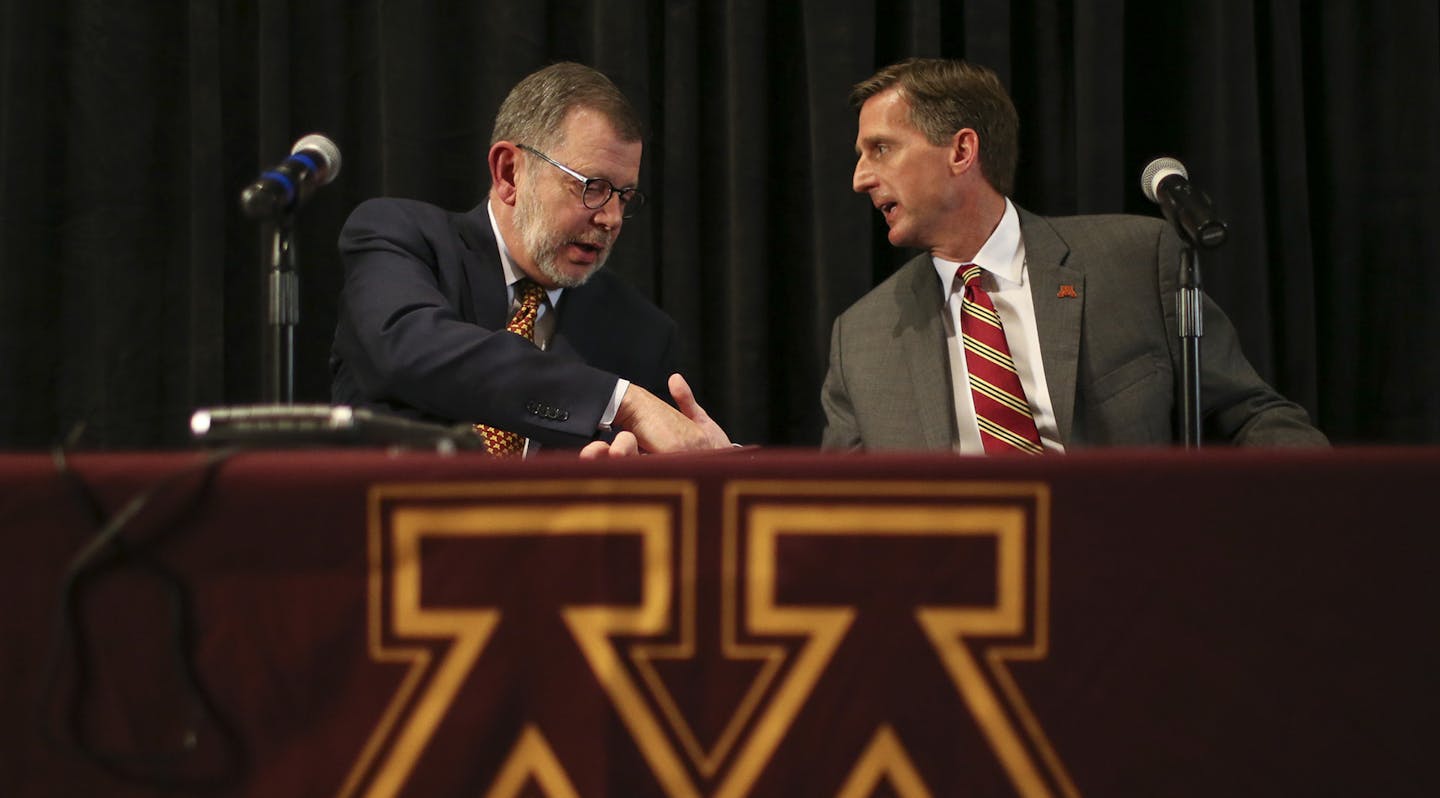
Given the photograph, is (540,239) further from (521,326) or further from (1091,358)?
(1091,358)

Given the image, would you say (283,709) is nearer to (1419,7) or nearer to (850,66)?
(850,66)

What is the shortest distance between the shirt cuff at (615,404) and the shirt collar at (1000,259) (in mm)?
780

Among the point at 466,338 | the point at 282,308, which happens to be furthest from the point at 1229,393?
the point at 282,308

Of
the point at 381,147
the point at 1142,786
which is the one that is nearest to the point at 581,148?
the point at 381,147

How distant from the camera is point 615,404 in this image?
5.96 ft

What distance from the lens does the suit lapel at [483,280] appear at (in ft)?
7.00

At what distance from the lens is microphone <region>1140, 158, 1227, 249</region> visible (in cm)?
149

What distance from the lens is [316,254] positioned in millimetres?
2580

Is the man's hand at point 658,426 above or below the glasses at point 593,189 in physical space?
below

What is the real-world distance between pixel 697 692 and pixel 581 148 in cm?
156

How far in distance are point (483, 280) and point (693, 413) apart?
0.52m

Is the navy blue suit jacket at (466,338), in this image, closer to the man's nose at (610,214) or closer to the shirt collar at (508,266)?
the shirt collar at (508,266)

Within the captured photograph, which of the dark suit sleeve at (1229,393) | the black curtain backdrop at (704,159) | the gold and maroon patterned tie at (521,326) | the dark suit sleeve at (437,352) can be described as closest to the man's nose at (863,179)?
the black curtain backdrop at (704,159)

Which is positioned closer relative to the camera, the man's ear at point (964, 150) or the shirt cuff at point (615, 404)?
the shirt cuff at point (615, 404)
